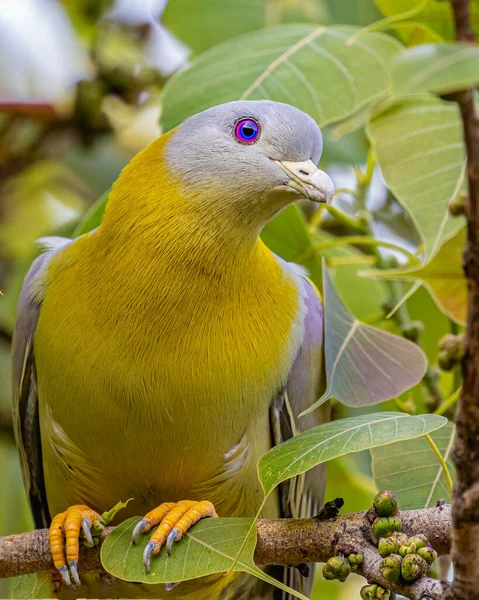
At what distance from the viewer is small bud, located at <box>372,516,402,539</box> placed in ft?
5.47

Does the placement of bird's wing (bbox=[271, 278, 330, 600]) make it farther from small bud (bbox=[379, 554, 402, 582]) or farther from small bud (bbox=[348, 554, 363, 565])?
small bud (bbox=[379, 554, 402, 582])

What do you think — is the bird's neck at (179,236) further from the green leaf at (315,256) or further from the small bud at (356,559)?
the small bud at (356,559)

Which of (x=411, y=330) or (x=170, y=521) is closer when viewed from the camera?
(x=170, y=521)

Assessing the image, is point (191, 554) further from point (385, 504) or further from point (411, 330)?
point (411, 330)

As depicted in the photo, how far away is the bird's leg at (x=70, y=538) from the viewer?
2.01 m

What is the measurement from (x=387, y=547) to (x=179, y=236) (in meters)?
0.92

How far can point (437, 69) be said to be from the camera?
1.17 meters

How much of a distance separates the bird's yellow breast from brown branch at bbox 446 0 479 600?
0.93 meters

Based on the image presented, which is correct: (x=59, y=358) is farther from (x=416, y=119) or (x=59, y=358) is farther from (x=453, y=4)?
(x=453, y=4)

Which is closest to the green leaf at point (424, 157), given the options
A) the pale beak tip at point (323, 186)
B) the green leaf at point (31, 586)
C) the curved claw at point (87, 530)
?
the pale beak tip at point (323, 186)

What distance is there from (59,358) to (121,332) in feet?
0.67

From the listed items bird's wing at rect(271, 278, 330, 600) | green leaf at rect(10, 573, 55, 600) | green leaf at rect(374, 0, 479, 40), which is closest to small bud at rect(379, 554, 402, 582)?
bird's wing at rect(271, 278, 330, 600)

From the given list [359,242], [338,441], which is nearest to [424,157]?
[359,242]

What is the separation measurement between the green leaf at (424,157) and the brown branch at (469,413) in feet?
3.17
